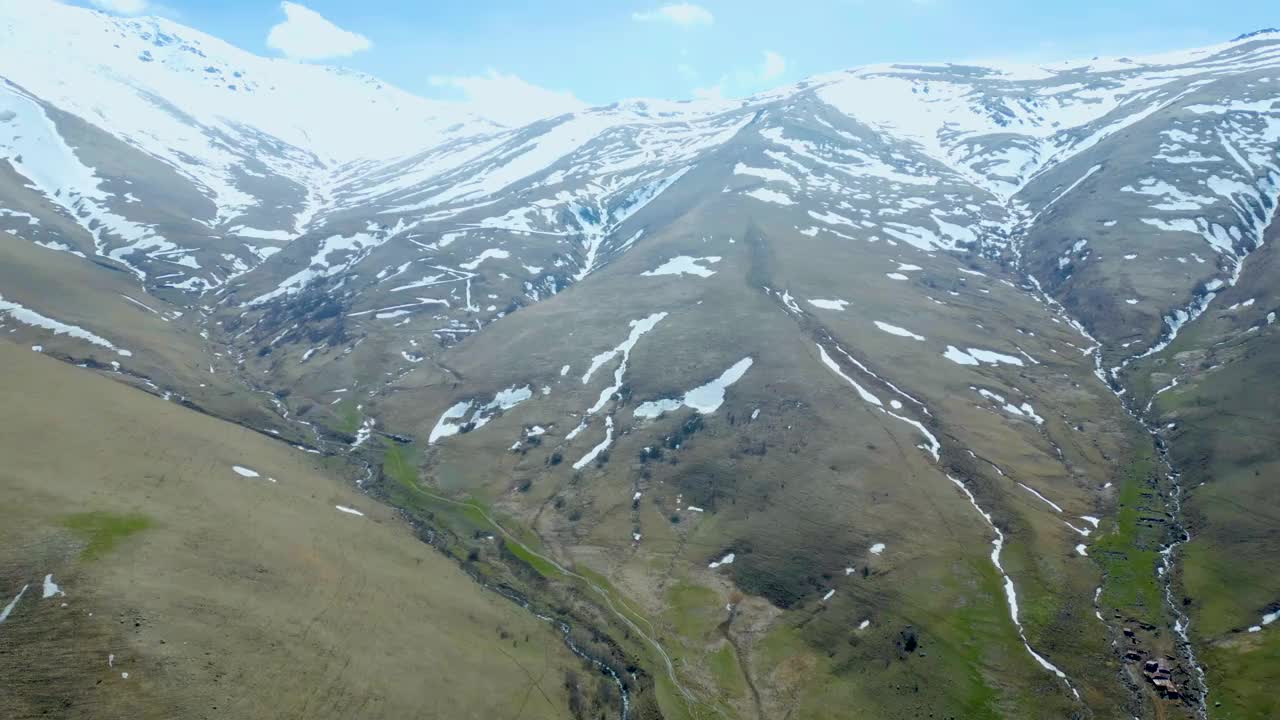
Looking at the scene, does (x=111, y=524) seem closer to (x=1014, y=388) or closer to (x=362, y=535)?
(x=362, y=535)

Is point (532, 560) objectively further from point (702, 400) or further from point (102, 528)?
A: point (102, 528)

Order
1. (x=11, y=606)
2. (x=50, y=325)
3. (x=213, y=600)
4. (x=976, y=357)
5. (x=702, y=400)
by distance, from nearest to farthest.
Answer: (x=11, y=606) < (x=213, y=600) < (x=702, y=400) < (x=976, y=357) < (x=50, y=325)

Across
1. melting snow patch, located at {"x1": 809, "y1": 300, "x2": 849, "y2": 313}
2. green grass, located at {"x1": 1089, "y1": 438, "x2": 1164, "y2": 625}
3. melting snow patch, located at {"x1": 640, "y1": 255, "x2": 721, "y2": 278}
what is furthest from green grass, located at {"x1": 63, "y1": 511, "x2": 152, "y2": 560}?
melting snow patch, located at {"x1": 640, "y1": 255, "x2": 721, "y2": 278}

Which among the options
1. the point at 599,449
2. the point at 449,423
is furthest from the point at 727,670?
the point at 449,423

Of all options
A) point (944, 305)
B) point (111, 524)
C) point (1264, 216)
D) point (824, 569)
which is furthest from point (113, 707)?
Answer: point (1264, 216)

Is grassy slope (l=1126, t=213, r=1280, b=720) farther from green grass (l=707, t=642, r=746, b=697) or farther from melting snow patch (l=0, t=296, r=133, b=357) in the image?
melting snow patch (l=0, t=296, r=133, b=357)
